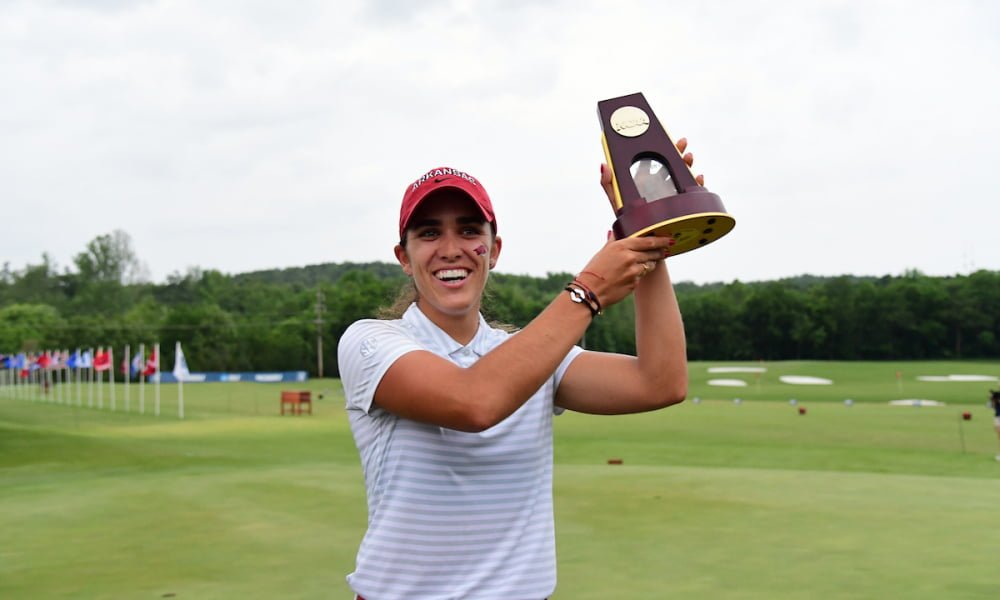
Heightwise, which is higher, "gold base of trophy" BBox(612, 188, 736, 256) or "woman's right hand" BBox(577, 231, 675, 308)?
"gold base of trophy" BBox(612, 188, 736, 256)

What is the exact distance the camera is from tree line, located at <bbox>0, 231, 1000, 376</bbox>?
2726 inches

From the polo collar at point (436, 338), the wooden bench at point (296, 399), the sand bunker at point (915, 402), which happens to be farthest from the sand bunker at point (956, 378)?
the polo collar at point (436, 338)

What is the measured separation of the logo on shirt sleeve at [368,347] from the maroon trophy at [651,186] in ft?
1.94

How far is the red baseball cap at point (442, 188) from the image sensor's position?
2195mm

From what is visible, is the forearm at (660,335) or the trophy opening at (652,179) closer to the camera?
the trophy opening at (652,179)

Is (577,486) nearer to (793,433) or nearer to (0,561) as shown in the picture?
(0,561)

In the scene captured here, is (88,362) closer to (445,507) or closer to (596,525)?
(596,525)

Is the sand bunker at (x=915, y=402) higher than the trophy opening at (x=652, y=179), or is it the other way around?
the trophy opening at (x=652, y=179)

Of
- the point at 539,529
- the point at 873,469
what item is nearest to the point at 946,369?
the point at 873,469

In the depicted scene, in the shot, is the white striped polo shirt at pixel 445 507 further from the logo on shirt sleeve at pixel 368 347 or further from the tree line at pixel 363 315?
the tree line at pixel 363 315

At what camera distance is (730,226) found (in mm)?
1972

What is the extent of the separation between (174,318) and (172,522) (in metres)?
88.0

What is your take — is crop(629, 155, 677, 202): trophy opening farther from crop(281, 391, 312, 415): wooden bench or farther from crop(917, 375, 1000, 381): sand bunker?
crop(917, 375, 1000, 381): sand bunker

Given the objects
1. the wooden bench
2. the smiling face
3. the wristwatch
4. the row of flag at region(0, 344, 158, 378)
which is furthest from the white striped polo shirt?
the row of flag at region(0, 344, 158, 378)
